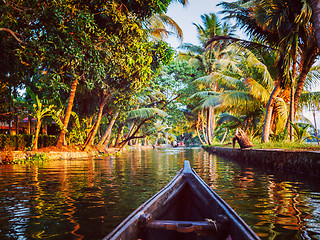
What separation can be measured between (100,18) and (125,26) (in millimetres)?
1602

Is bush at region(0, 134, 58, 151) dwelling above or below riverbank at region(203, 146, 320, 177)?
above

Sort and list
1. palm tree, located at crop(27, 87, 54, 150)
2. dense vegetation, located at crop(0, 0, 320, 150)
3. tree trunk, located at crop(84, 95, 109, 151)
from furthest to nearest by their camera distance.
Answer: tree trunk, located at crop(84, 95, 109, 151) < palm tree, located at crop(27, 87, 54, 150) < dense vegetation, located at crop(0, 0, 320, 150)

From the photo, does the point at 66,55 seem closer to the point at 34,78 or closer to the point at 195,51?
the point at 34,78

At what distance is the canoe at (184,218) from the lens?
1894 millimetres

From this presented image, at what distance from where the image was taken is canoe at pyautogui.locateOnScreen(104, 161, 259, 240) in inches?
74.5

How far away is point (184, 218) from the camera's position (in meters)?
3.22

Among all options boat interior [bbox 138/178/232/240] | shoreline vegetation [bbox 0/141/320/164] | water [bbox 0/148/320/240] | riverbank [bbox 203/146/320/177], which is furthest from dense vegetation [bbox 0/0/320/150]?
boat interior [bbox 138/178/232/240]

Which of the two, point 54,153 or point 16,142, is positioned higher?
point 16,142

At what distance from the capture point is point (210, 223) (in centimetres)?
207

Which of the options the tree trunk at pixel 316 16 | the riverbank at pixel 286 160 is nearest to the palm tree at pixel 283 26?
the tree trunk at pixel 316 16

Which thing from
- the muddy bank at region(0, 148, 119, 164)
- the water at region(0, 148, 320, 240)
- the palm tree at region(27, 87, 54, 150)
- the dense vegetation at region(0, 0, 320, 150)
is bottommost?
the water at region(0, 148, 320, 240)

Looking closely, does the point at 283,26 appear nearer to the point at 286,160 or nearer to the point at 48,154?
the point at 286,160

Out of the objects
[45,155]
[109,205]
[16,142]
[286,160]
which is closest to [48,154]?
[45,155]

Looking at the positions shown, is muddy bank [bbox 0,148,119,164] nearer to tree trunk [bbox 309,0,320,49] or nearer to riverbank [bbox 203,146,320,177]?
riverbank [bbox 203,146,320,177]
